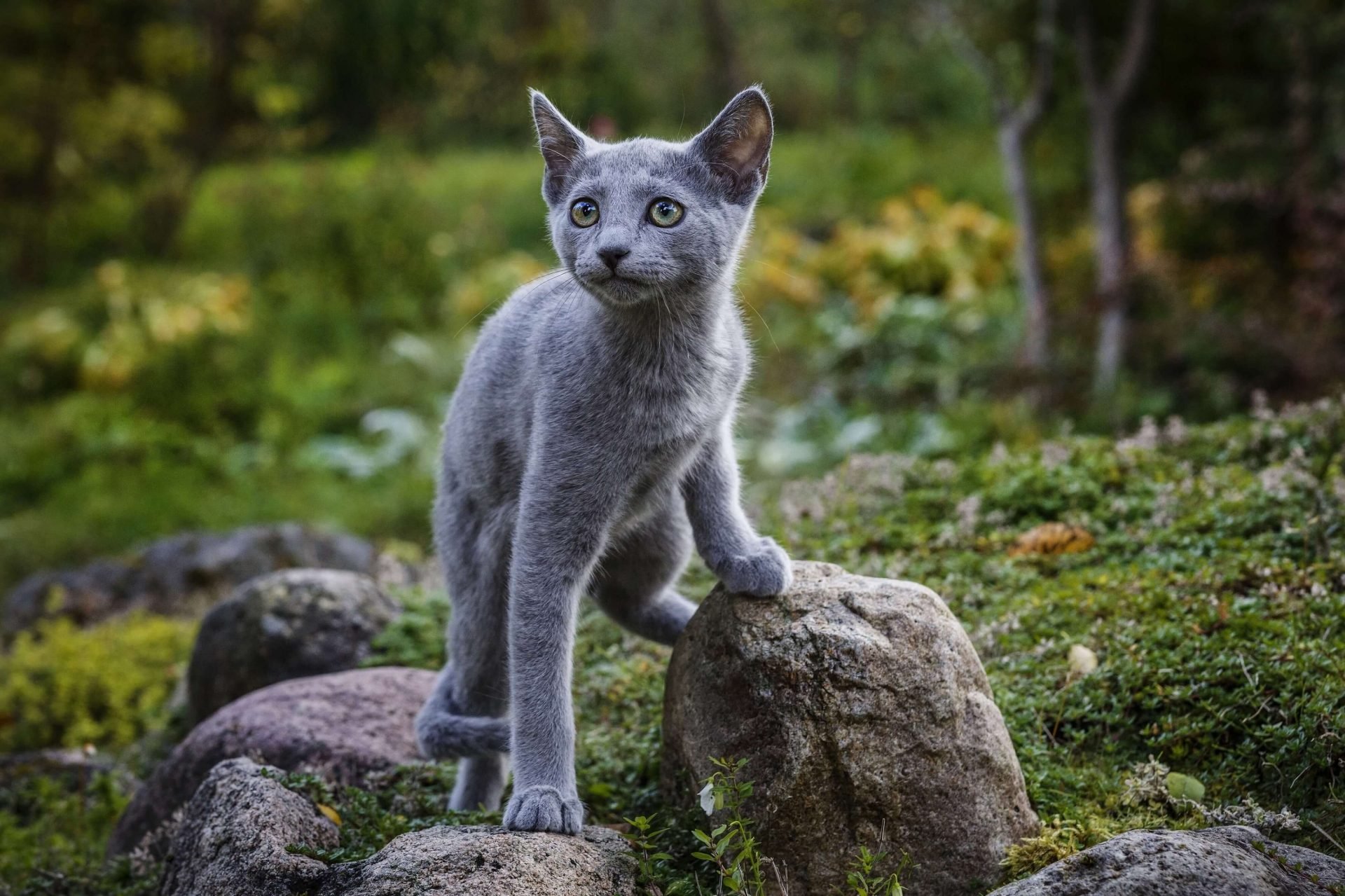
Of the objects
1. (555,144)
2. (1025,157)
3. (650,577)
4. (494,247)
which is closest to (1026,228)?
(1025,157)

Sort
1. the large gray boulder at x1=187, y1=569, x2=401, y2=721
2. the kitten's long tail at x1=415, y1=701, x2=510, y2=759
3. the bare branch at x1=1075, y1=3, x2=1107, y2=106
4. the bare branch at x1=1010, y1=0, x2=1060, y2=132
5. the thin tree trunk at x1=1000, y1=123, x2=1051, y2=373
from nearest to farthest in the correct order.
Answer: the kitten's long tail at x1=415, y1=701, x2=510, y2=759, the large gray boulder at x1=187, y1=569, x2=401, y2=721, the bare branch at x1=1010, y1=0, x2=1060, y2=132, the bare branch at x1=1075, y1=3, x2=1107, y2=106, the thin tree trunk at x1=1000, y1=123, x2=1051, y2=373

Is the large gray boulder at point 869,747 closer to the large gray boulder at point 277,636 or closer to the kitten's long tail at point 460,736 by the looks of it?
the kitten's long tail at point 460,736

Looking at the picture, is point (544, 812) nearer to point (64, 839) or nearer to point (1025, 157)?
point (64, 839)

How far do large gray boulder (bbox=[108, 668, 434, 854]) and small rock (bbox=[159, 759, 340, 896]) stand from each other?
0.44 m

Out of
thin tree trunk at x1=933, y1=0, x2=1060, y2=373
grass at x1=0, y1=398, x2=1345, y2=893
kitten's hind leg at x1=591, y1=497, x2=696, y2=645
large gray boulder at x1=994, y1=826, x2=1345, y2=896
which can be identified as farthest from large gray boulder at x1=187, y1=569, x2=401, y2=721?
thin tree trunk at x1=933, y1=0, x2=1060, y2=373

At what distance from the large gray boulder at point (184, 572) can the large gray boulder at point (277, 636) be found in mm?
1379

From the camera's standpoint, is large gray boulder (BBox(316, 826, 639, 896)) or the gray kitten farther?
the gray kitten

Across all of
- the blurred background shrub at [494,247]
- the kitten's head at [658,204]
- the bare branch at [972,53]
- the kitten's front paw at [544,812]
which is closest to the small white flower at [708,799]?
the kitten's front paw at [544,812]

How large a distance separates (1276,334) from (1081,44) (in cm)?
217

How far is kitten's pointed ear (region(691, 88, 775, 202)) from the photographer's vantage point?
2.74 metres

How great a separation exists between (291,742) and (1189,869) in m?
2.47

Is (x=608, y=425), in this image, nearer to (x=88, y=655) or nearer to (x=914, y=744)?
(x=914, y=744)

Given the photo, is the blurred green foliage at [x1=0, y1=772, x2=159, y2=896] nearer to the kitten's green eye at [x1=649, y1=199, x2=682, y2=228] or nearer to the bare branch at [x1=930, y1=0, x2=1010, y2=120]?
the kitten's green eye at [x1=649, y1=199, x2=682, y2=228]

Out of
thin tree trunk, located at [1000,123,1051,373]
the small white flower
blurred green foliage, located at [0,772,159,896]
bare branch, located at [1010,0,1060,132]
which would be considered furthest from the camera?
thin tree trunk, located at [1000,123,1051,373]
